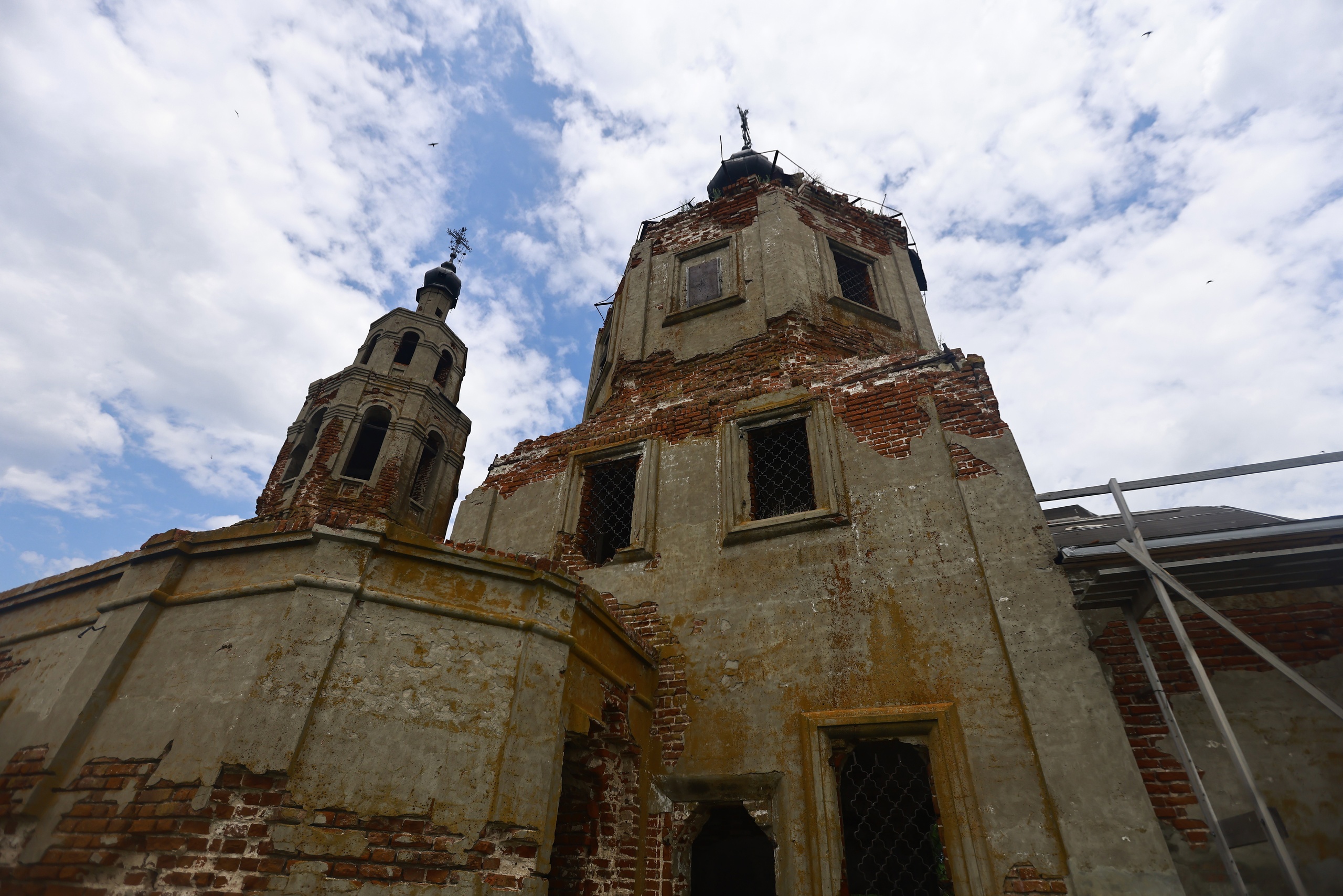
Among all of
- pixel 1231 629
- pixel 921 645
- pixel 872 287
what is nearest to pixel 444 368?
pixel 872 287

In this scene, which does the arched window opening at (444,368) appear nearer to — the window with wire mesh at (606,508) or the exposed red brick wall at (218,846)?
the window with wire mesh at (606,508)

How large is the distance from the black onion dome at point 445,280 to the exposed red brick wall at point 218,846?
2275 cm

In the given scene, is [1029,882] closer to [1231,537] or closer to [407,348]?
[1231,537]

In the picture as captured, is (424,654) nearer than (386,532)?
Yes

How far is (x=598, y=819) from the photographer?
19.3 feet

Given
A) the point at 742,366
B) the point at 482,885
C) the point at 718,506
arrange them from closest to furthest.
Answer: the point at 482,885
the point at 718,506
the point at 742,366

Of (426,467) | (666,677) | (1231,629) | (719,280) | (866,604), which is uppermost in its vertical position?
(426,467)

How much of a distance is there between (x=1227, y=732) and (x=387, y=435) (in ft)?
63.6

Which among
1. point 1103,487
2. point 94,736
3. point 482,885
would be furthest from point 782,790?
point 94,736

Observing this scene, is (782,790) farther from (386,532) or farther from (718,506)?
(386,532)

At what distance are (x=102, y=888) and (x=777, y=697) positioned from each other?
5.06 metres

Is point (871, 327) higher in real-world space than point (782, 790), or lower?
higher

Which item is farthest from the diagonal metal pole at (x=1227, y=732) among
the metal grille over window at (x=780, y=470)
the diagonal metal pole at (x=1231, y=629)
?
the metal grille over window at (x=780, y=470)

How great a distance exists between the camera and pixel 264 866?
13.2 ft
